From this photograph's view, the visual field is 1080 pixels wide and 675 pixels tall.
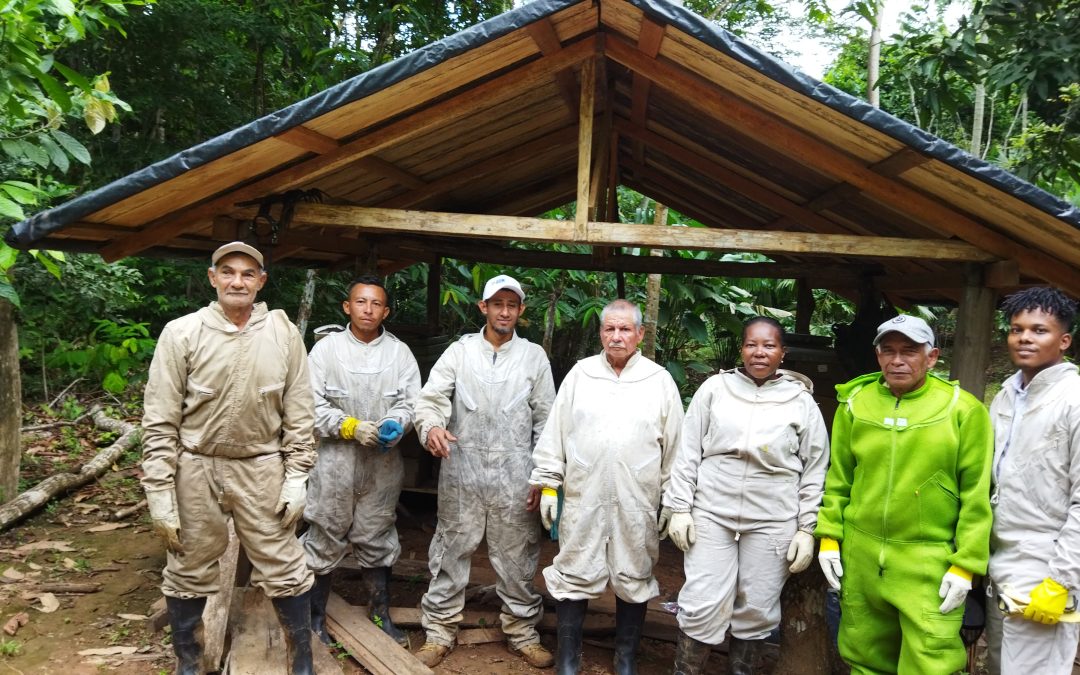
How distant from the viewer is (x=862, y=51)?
15.7 metres

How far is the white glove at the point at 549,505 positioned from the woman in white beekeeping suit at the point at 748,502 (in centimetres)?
57

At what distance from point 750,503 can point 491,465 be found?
54.6 inches

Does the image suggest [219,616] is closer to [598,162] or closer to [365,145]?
[365,145]

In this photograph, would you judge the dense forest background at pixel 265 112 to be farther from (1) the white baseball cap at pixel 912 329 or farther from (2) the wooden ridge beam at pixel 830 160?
(1) the white baseball cap at pixel 912 329

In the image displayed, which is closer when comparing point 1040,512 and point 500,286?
point 1040,512

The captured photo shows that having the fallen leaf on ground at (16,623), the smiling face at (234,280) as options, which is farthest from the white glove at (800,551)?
the fallen leaf on ground at (16,623)

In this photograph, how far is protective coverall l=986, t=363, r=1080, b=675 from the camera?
8.72ft

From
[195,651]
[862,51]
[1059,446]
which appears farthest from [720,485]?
[862,51]

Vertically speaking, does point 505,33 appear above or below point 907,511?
above

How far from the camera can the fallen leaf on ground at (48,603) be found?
4547 mm

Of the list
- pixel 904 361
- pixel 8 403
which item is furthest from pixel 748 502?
pixel 8 403

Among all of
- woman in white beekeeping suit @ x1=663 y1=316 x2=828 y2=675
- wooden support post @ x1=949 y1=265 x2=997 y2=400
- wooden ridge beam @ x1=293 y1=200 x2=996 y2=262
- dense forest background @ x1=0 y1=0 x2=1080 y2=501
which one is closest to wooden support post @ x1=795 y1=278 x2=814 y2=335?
dense forest background @ x1=0 y1=0 x2=1080 y2=501

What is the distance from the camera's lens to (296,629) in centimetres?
354

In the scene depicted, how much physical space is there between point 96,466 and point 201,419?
176 inches
